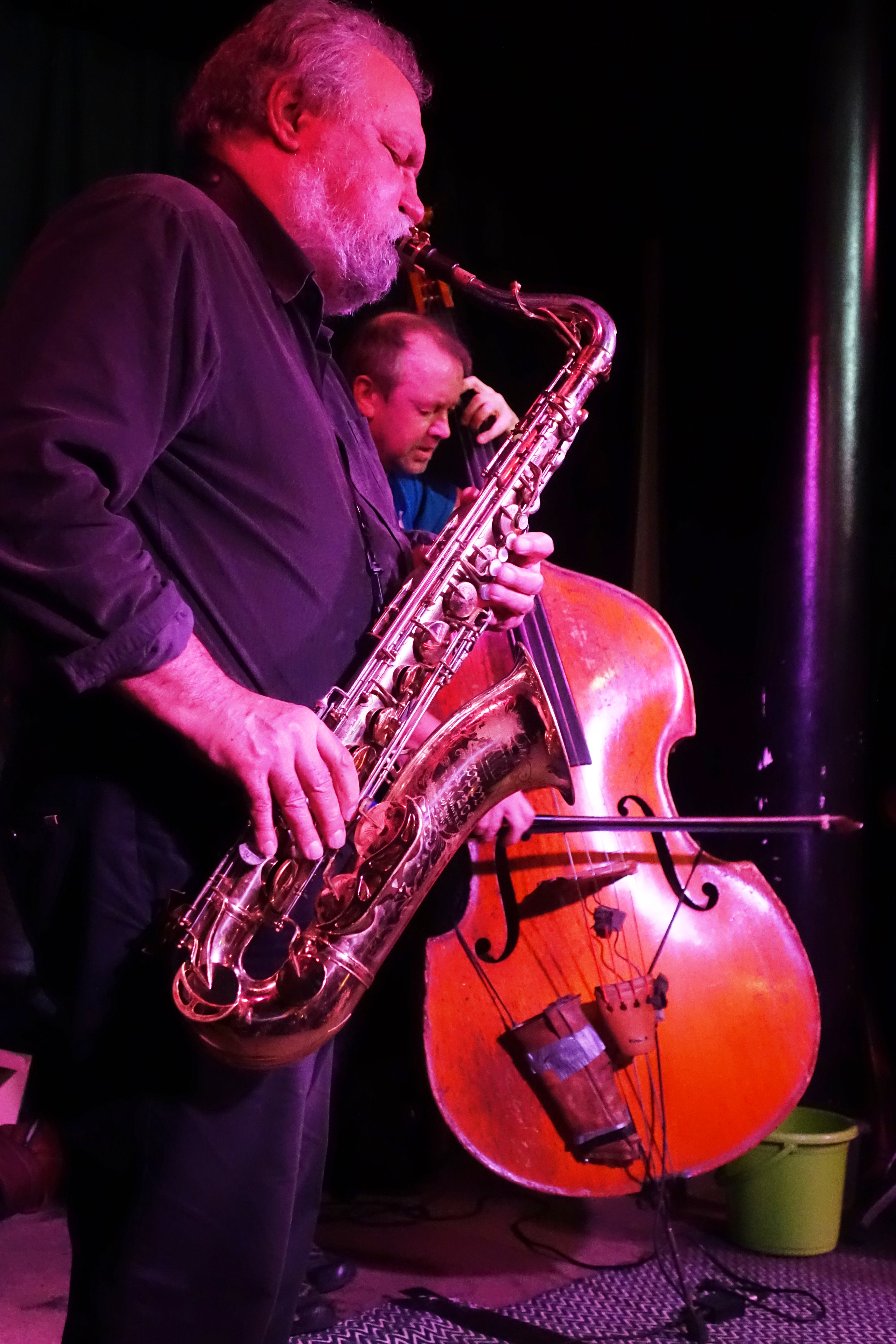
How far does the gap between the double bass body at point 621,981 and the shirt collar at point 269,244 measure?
43.6 inches

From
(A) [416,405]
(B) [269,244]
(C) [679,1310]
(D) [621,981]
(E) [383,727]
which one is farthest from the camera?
(A) [416,405]

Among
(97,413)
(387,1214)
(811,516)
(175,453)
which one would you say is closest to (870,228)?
(811,516)

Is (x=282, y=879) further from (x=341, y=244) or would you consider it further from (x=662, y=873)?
(x=662, y=873)

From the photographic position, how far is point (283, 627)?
1.35 metres

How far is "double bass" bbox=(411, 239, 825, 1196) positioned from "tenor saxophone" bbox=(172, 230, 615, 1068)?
24 centimetres

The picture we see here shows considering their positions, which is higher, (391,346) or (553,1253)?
(391,346)

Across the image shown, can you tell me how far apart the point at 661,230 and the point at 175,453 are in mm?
3504

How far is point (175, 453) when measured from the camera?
1.28 meters

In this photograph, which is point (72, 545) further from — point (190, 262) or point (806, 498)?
point (806, 498)

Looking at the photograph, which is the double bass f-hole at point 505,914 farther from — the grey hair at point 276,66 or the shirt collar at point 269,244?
the grey hair at point 276,66

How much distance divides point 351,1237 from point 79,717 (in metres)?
2.27

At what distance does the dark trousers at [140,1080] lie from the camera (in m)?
1.13

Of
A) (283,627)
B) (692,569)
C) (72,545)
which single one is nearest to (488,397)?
(692,569)

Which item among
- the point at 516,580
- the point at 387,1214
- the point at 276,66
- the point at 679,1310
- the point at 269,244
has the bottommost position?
the point at 387,1214
